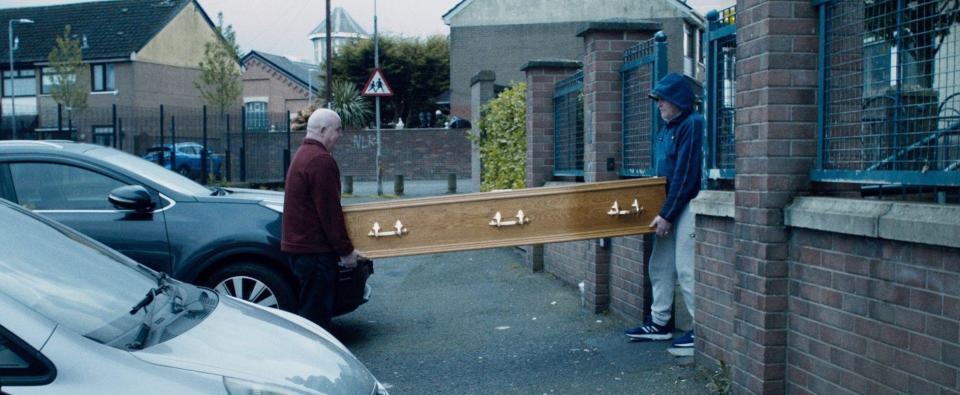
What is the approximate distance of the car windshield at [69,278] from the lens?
2.85 meters

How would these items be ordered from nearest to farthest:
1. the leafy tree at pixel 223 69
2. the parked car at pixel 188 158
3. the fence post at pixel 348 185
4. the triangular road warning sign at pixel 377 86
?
the triangular road warning sign at pixel 377 86
the parked car at pixel 188 158
the fence post at pixel 348 185
the leafy tree at pixel 223 69

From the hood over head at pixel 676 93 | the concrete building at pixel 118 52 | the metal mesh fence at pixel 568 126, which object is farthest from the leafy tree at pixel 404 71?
the hood over head at pixel 676 93

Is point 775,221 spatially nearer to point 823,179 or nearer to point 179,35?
point 823,179

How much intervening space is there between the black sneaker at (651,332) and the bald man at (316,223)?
2205 millimetres

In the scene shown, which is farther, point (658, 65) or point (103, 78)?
point (103, 78)

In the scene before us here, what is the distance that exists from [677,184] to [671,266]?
68 centimetres

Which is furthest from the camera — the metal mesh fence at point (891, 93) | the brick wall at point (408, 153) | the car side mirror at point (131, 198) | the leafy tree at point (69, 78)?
the brick wall at point (408, 153)

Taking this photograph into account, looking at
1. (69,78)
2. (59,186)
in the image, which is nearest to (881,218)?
(59,186)

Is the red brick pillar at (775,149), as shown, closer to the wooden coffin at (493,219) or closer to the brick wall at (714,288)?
the brick wall at (714,288)

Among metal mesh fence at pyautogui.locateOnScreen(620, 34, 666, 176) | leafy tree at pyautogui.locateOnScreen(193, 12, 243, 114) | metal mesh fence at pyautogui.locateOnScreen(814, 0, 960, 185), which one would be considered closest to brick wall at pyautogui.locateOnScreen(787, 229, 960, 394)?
metal mesh fence at pyautogui.locateOnScreen(814, 0, 960, 185)

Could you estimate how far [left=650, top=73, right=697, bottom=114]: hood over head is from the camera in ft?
20.6

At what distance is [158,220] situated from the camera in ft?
22.4

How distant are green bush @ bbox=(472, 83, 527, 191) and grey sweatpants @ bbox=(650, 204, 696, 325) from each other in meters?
5.54

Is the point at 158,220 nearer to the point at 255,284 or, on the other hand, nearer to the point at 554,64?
the point at 255,284
